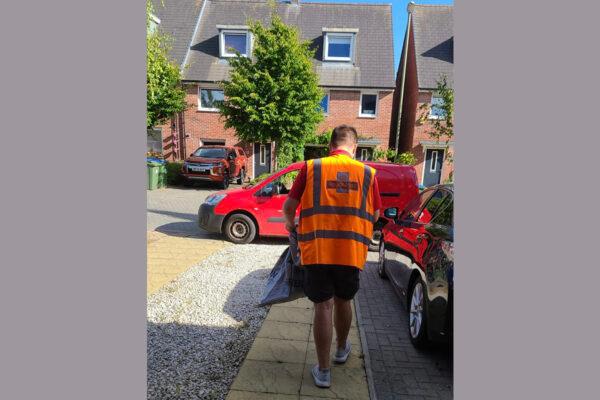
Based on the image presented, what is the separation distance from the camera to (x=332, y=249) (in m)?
2.54

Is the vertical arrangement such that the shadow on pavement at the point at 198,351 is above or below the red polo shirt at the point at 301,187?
below

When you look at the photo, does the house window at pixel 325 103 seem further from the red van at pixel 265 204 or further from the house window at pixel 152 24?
the house window at pixel 152 24

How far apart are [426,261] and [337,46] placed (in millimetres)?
19014

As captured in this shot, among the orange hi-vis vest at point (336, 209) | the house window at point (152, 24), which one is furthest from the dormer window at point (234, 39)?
the orange hi-vis vest at point (336, 209)

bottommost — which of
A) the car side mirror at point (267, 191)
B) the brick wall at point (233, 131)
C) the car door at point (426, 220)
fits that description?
the car side mirror at point (267, 191)

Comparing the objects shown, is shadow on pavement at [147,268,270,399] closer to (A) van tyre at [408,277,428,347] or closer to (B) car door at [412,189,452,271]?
(A) van tyre at [408,277,428,347]

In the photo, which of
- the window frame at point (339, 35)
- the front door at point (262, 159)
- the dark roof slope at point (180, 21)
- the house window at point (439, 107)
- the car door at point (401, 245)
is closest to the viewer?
the car door at point (401, 245)

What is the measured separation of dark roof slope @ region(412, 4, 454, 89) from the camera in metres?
19.0

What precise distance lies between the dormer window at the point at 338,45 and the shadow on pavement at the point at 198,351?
58.7ft

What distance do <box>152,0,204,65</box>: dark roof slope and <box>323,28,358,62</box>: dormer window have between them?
25.8 feet

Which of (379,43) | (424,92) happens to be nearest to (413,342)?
(424,92)

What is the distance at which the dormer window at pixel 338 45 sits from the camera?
1961cm

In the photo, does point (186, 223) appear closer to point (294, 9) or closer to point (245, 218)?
point (245, 218)

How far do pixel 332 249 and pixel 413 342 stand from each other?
167 centimetres
